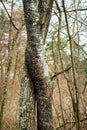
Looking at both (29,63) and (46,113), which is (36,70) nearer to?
(29,63)

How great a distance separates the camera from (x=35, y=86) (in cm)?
480

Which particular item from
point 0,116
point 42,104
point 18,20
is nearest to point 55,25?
point 0,116

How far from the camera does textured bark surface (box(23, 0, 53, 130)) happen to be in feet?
15.4

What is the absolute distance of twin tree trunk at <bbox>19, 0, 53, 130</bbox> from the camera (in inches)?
185

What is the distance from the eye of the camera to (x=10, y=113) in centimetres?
1095

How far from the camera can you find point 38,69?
4781 millimetres

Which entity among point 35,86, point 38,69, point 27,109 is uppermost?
point 38,69

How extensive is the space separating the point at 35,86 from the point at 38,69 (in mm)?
268

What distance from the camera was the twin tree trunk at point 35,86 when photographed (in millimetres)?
4707

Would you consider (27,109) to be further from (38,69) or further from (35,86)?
(38,69)

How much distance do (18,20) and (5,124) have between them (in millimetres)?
4696

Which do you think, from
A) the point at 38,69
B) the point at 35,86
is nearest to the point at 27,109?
the point at 35,86

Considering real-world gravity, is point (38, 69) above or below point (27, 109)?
above

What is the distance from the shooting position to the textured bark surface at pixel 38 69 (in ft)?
15.4
